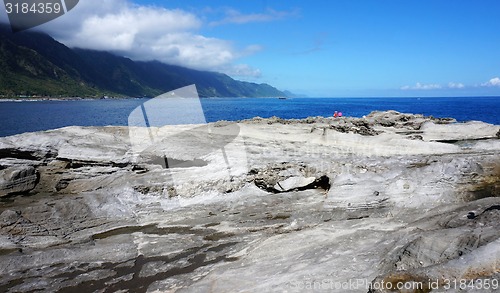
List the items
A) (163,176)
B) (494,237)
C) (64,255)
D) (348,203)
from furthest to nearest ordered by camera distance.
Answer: (163,176)
(348,203)
(64,255)
(494,237)

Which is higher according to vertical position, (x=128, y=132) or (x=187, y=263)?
(x=128, y=132)

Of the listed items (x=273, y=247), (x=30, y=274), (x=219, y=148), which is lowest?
(x=30, y=274)

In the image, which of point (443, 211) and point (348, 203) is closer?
point (443, 211)

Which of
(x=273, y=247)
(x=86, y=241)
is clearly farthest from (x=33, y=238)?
(x=273, y=247)

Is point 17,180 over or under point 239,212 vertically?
over

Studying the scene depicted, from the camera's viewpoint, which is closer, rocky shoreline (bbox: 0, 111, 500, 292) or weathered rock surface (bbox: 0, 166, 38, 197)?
rocky shoreline (bbox: 0, 111, 500, 292)

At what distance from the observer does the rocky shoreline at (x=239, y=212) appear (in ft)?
27.1

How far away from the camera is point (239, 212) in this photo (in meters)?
14.8

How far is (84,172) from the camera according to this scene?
56.6ft

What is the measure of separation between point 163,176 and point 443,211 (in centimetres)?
1102

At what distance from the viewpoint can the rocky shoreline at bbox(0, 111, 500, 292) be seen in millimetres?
8266

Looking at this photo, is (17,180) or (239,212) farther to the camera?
(17,180)

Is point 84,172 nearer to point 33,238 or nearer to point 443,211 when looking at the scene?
point 33,238

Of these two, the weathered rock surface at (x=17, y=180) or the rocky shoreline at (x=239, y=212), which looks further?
the weathered rock surface at (x=17, y=180)
